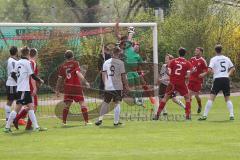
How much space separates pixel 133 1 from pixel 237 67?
66.3 ft

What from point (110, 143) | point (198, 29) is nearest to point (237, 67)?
point (198, 29)

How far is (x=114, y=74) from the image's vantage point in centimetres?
1958

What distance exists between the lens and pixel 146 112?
24.2m

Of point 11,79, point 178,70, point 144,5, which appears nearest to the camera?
point 11,79

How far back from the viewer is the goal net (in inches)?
938

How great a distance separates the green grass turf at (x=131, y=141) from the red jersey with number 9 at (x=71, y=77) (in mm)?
972

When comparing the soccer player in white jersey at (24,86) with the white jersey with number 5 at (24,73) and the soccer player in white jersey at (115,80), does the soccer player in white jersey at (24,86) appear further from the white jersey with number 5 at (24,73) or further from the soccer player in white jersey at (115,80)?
the soccer player in white jersey at (115,80)

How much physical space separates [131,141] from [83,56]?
12576mm

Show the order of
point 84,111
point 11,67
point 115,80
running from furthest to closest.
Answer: point 84,111
point 11,67
point 115,80

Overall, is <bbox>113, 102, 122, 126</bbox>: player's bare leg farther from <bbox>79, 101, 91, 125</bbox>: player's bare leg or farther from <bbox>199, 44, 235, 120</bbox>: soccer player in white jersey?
<bbox>199, 44, 235, 120</bbox>: soccer player in white jersey

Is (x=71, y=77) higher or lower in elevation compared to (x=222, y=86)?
higher

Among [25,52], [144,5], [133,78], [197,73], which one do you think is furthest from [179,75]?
[144,5]

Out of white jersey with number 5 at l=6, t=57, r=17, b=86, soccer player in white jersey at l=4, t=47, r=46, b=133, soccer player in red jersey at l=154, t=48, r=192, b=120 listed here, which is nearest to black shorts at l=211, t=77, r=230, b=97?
soccer player in red jersey at l=154, t=48, r=192, b=120

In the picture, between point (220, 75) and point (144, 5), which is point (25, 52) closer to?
point (220, 75)
